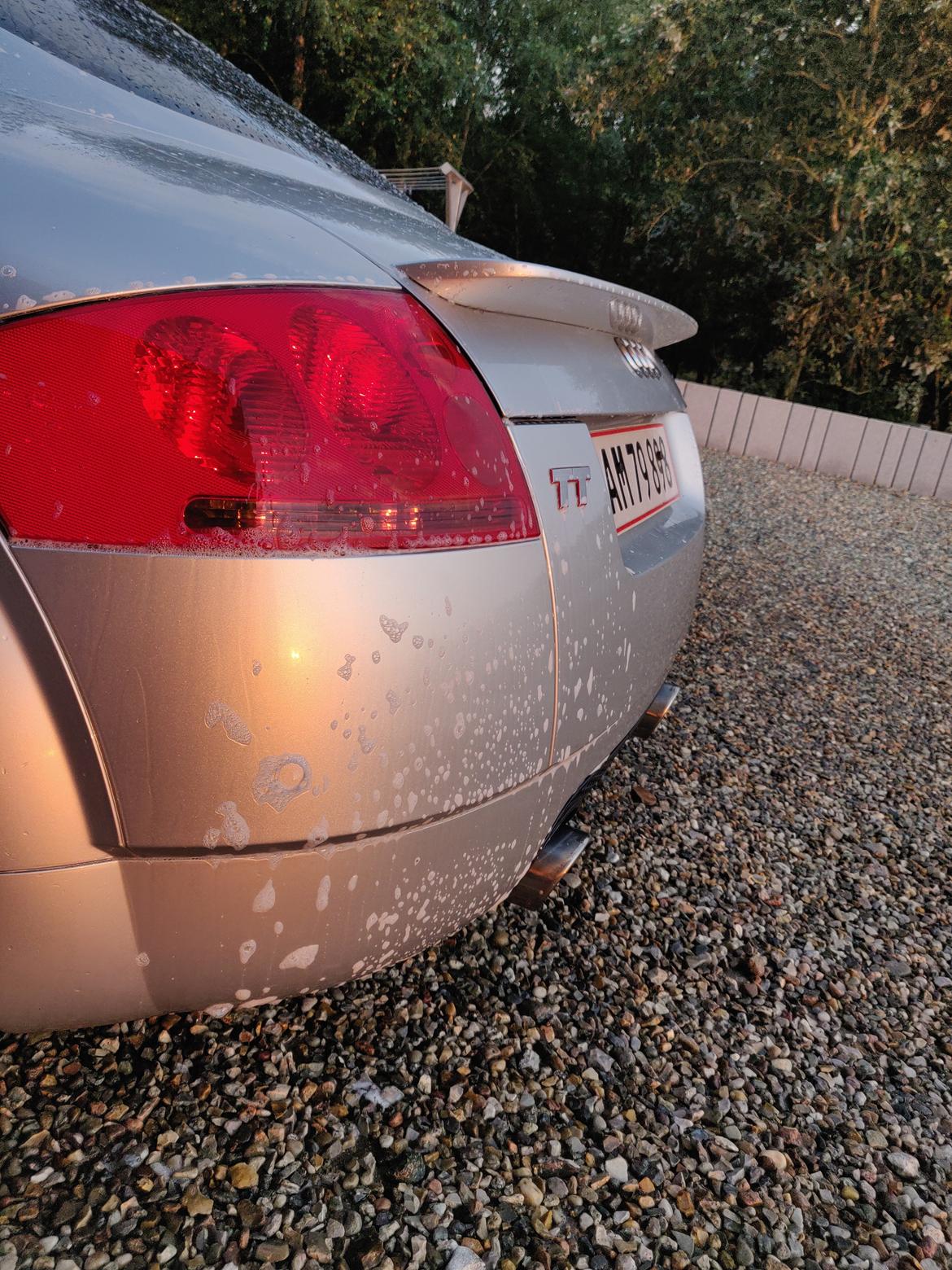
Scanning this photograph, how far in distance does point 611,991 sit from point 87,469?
132cm

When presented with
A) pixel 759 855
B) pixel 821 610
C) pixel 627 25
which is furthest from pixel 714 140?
pixel 759 855

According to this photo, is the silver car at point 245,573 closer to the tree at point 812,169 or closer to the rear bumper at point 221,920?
the rear bumper at point 221,920

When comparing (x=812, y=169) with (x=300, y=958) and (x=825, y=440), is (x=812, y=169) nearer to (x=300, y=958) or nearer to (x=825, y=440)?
(x=825, y=440)

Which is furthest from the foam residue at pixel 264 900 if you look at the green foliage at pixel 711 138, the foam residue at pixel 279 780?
the green foliage at pixel 711 138

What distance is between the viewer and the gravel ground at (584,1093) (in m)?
1.17

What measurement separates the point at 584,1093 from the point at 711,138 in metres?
11.3

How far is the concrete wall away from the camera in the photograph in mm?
9633

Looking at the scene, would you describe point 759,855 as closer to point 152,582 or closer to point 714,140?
point 152,582

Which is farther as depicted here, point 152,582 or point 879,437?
point 879,437

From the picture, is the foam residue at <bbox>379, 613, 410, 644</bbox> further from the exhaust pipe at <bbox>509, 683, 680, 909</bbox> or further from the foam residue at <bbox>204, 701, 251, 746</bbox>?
the exhaust pipe at <bbox>509, 683, 680, 909</bbox>

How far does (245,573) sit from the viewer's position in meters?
0.93

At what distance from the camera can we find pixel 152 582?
0.91m

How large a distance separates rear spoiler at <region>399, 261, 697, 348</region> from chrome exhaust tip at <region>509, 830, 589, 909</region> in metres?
0.83

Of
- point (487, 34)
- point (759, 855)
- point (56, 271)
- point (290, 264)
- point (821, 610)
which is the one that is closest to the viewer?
point (56, 271)
